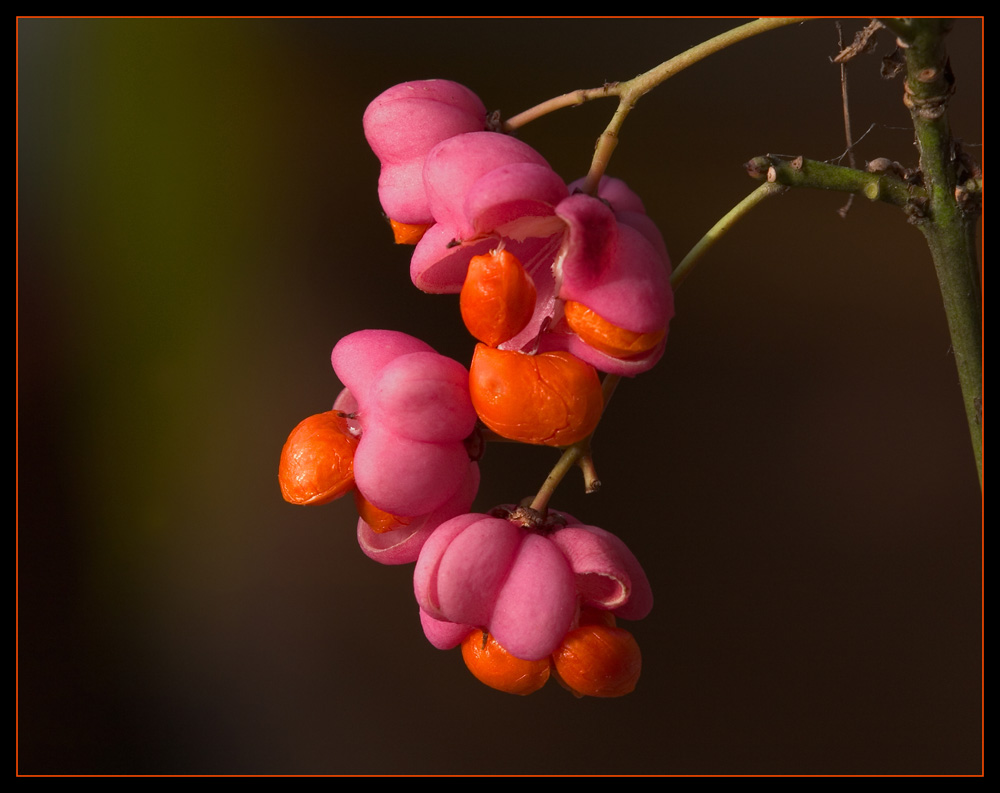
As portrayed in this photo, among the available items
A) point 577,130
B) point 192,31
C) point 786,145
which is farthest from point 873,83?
point 192,31

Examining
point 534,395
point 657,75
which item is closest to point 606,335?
point 534,395

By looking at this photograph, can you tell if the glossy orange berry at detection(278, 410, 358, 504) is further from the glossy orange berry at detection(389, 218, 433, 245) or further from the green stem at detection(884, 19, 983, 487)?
the green stem at detection(884, 19, 983, 487)

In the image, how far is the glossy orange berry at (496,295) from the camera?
452mm

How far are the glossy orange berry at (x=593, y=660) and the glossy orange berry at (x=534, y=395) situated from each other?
0.39 ft

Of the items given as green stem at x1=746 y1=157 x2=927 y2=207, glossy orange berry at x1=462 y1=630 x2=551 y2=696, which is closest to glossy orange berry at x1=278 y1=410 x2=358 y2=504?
glossy orange berry at x1=462 y1=630 x2=551 y2=696

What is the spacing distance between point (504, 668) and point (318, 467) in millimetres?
158

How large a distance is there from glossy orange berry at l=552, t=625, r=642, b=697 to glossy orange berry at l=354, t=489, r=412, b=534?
0.38 feet

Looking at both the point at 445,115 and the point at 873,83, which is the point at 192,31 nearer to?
the point at 873,83

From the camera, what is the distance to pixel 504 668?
51 cm

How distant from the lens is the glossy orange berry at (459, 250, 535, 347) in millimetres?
452

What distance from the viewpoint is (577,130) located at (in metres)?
1.48

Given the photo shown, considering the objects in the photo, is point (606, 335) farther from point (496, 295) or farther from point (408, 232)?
point (408, 232)

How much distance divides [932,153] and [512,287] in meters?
0.26

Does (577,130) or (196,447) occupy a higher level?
(577,130)
